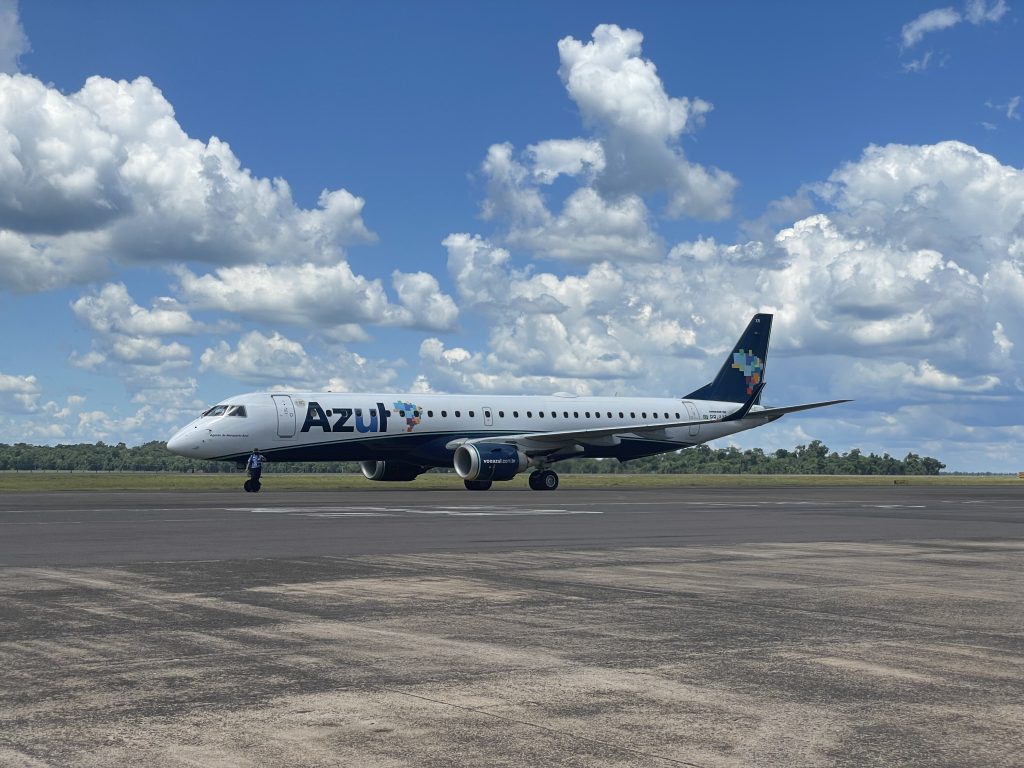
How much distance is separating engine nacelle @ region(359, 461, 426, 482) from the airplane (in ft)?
0.16

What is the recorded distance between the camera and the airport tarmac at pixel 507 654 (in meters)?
5.54

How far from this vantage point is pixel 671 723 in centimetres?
593

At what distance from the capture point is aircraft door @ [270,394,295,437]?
41062 mm

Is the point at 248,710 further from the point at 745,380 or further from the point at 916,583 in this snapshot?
the point at 745,380

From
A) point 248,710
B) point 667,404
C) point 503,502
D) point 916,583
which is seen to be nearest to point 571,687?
point 248,710

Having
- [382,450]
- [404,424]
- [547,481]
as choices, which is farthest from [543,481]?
[382,450]

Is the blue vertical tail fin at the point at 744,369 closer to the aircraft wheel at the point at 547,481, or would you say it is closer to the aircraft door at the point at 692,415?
the aircraft door at the point at 692,415

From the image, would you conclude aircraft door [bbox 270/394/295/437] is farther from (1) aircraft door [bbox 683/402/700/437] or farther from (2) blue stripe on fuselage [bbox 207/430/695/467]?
(1) aircraft door [bbox 683/402/700/437]

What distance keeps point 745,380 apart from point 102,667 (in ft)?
173

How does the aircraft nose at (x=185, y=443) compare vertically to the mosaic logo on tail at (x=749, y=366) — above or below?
below

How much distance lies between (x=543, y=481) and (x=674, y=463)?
58.4 m

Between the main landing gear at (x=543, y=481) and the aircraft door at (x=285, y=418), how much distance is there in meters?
10.7

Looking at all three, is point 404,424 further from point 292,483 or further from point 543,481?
point 292,483

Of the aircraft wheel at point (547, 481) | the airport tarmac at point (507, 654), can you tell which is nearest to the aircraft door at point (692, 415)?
the aircraft wheel at point (547, 481)
